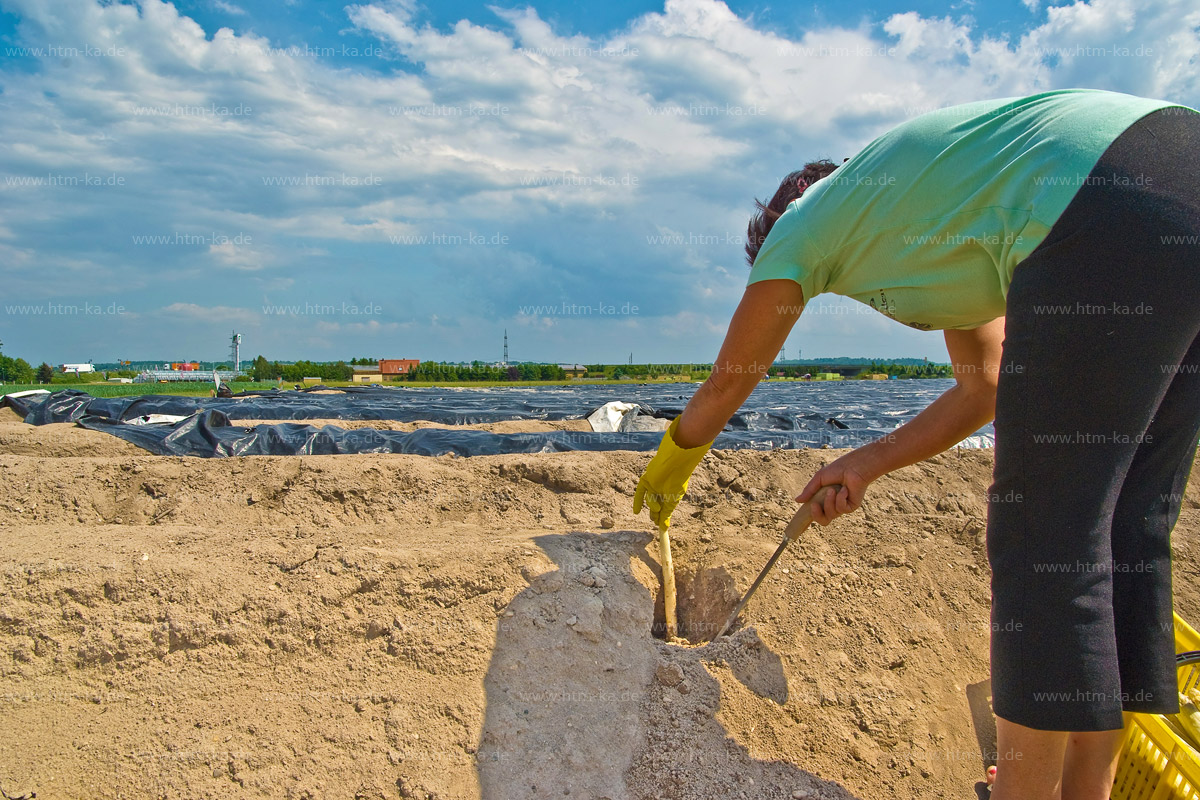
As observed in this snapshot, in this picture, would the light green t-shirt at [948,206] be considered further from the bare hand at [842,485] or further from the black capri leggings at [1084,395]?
the bare hand at [842,485]

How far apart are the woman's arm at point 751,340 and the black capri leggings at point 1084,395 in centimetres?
39

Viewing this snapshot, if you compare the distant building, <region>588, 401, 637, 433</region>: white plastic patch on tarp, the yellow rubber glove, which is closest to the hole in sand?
the yellow rubber glove

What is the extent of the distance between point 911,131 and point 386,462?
9.44 ft

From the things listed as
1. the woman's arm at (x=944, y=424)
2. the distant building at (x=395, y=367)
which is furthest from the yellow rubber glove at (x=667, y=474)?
the distant building at (x=395, y=367)

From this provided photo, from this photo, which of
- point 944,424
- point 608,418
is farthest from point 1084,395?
point 608,418

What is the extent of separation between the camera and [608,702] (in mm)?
2168

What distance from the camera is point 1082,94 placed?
112 centimetres

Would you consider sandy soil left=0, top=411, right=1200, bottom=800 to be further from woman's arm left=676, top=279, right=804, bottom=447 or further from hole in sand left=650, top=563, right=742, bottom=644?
woman's arm left=676, top=279, right=804, bottom=447

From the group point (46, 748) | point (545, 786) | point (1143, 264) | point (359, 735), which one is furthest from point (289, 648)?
point (1143, 264)

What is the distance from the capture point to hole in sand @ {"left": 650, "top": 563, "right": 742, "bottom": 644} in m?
2.62

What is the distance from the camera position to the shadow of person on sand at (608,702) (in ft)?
6.46

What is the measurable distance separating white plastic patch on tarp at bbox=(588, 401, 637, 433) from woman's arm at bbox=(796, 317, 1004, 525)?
5.22 meters

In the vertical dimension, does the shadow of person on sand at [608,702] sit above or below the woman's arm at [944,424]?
below

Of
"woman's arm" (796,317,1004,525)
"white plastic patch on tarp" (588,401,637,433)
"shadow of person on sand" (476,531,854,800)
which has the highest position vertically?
"woman's arm" (796,317,1004,525)
